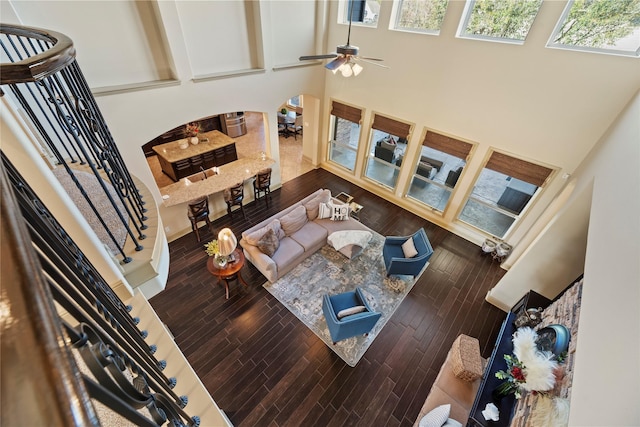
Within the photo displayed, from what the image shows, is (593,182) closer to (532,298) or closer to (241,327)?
(532,298)

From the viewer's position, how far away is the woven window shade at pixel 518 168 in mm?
5148

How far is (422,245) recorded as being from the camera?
17.9 feet

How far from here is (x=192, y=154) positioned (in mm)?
7633

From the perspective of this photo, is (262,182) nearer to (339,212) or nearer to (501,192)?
(339,212)

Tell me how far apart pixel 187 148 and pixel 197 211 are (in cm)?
300

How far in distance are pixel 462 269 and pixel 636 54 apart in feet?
13.9

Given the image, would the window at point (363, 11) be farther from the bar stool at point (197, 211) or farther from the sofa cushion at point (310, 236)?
the bar stool at point (197, 211)

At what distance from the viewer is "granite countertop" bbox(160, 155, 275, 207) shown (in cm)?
596

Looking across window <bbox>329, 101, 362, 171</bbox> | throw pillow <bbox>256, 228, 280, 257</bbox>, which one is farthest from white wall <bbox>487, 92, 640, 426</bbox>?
window <bbox>329, 101, 362, 171</bbox>

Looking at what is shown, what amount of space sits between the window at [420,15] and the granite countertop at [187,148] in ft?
18.3

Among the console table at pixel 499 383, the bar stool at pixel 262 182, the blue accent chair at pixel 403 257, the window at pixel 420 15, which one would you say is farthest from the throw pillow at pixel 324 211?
the window at pixel 420 15

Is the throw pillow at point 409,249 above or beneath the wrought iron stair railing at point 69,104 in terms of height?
beneath

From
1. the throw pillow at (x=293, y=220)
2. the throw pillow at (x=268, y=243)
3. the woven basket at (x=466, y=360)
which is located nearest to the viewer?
the woven basket at (x=466, y=360)

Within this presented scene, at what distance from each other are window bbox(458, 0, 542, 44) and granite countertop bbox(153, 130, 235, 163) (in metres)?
6.63
